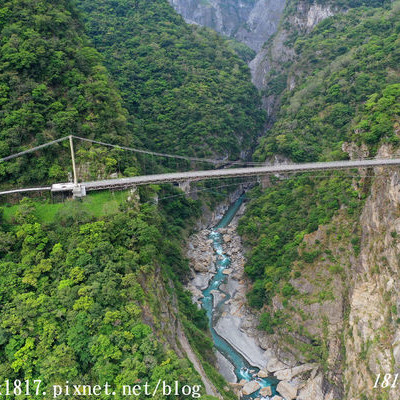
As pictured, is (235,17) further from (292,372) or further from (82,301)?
(82,301)

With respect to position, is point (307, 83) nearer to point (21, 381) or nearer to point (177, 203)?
point (177, 203)

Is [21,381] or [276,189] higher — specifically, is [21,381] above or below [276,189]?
below

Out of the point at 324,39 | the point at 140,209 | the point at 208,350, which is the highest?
the point at 324,39

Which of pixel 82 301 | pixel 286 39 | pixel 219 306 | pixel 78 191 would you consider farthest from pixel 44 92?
pixel 286 39

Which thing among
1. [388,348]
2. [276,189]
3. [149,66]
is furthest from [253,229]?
[149,66]

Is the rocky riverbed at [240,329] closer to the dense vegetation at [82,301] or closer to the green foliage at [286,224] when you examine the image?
the green foliage at [286,224]

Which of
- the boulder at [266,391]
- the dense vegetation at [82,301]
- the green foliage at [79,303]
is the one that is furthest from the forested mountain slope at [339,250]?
the green foliage at [79,303]
